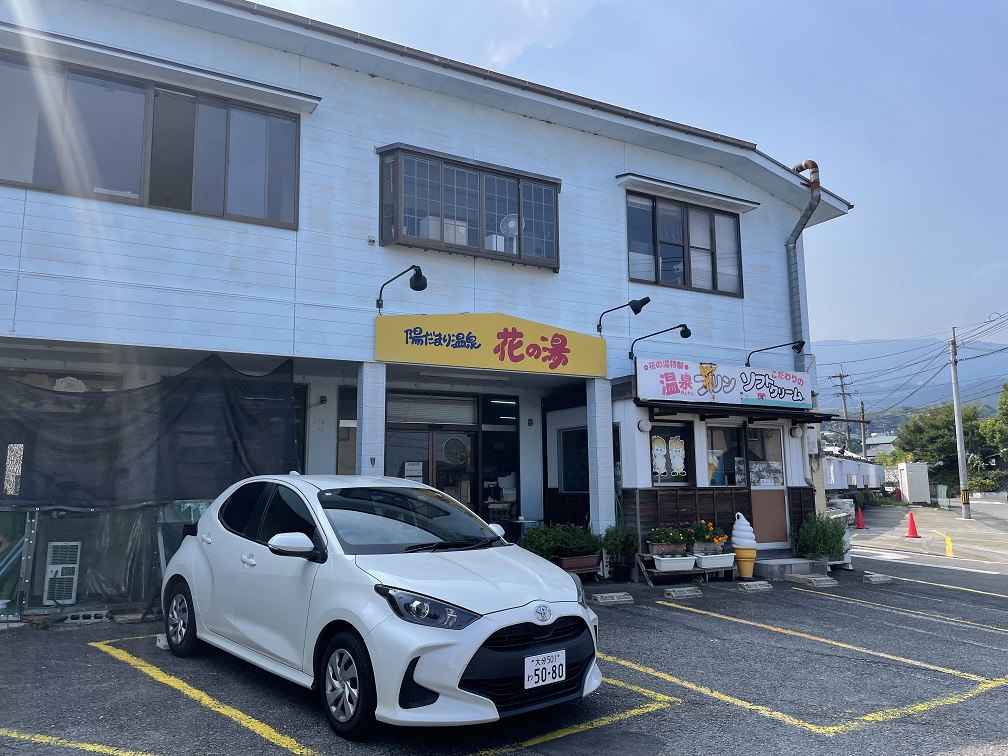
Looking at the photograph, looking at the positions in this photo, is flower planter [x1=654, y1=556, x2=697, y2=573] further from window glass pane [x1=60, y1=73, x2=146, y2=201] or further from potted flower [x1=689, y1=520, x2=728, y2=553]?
window glass pane [x1=60, y1=73, x2=146, y2=201]

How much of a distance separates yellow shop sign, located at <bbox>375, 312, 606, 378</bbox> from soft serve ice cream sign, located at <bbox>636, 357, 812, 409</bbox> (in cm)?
83

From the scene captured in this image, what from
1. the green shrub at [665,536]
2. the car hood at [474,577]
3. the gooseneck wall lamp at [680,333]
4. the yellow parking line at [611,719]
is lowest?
the yellow parking line at [611,719]

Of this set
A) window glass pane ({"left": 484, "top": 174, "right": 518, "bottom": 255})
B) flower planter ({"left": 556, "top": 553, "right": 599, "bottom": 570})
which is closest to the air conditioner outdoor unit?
flower planter ({"left": 556, "top": 553, "right": 599, "bottom": 570})

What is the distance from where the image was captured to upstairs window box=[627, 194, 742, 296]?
12930 millimetres

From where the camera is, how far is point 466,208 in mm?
11086

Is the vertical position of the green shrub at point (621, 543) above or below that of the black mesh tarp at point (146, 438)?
below

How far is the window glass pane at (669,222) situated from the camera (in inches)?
519

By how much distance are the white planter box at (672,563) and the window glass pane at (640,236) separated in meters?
4.71

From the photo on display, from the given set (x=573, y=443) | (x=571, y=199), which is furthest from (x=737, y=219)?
(x=573, y=443)

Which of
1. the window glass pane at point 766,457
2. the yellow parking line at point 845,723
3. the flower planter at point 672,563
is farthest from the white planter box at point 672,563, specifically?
the yellow parking line at point 845,723

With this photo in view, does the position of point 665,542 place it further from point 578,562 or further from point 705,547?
point 578,562

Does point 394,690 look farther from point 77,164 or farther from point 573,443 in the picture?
point 573,443

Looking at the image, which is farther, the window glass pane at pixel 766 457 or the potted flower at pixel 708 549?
the window glass pane at pixel 766 457

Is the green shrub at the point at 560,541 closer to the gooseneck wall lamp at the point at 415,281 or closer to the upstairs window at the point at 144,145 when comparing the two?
the gooseneck wall lamp at the point at 415,281
